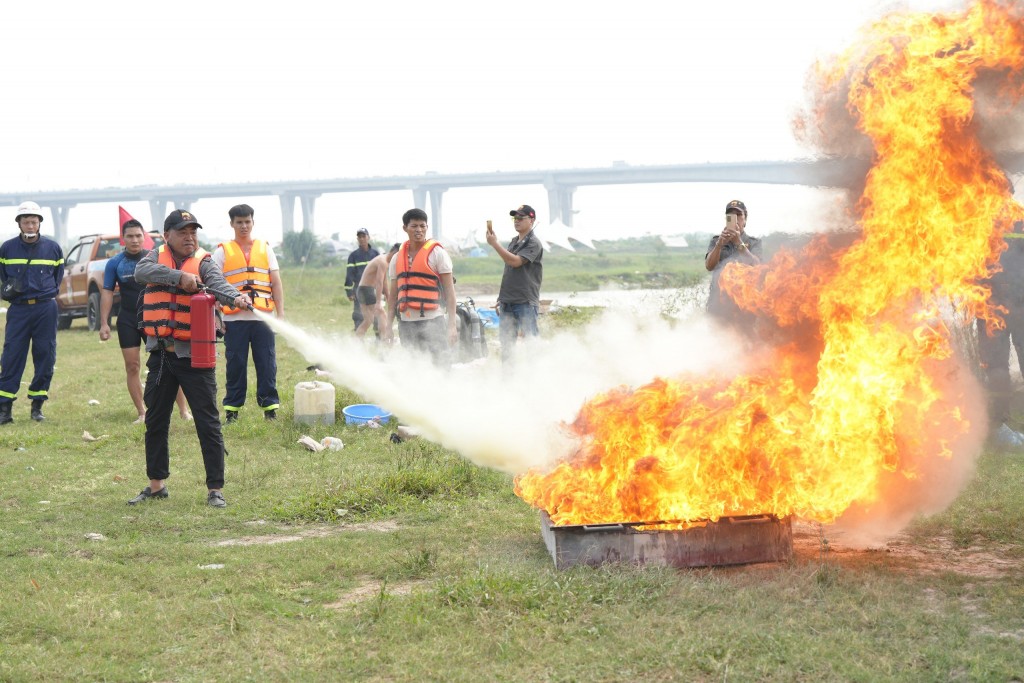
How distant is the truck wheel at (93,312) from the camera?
843 inches

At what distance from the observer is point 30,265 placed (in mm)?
10539

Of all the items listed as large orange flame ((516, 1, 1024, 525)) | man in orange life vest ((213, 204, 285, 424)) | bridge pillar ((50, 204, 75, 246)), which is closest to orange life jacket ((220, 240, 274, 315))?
man in orange life vest ((213, 204, 285, 424))

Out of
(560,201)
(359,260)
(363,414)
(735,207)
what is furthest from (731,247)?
(560,201)

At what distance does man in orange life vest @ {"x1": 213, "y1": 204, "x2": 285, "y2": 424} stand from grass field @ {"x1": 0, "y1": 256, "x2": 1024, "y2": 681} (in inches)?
93.7

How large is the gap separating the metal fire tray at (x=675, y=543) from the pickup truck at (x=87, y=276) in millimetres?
18238

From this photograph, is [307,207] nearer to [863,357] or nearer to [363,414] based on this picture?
[363,414]

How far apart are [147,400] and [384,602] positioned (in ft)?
10.5

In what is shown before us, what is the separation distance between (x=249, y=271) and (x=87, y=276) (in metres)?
13.4

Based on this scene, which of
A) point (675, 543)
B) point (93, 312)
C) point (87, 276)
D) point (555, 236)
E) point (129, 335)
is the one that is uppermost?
point (555, 236)

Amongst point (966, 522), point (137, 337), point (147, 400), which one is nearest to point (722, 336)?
point (966, 522)

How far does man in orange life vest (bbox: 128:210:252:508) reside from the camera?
7012 millimetres

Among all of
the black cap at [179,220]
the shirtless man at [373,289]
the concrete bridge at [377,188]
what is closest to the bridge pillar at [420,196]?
the concrete bridge at [377,188]

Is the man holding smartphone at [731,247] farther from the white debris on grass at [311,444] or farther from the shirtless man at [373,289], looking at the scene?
the shirtless man at [373,289]

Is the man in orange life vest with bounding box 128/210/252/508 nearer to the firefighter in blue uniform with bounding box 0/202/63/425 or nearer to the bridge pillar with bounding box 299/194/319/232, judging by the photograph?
the firefighter in blue uniform with bounding box 0/202/63/425
